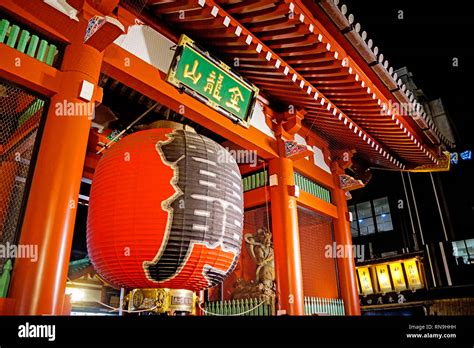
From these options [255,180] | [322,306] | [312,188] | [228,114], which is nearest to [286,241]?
[255,180]

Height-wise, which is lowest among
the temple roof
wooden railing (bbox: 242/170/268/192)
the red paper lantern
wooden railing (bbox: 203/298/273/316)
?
wooden railing (bbox: 203/298/273/316)

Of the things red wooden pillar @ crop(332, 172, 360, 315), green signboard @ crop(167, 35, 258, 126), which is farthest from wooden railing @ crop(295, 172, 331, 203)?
green signboard @ crop(167, 35, 258, 126)

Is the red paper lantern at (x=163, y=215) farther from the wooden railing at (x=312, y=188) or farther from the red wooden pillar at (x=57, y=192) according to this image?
the wooden railing at (x=312, y=188)

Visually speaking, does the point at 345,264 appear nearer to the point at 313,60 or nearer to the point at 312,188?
the point at 312,188

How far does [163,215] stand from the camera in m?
2.17

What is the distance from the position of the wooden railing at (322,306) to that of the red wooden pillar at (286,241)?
48 centimetres

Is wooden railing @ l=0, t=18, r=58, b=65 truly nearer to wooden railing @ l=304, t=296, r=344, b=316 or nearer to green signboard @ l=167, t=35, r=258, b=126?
green signboard @ l=167, t=35, r=258, b=126

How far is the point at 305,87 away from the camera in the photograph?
5125mm

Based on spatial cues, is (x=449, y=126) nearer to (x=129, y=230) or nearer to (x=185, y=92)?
(x=185, y=92)

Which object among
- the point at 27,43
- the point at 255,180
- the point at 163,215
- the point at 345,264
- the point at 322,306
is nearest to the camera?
the point at 163,215

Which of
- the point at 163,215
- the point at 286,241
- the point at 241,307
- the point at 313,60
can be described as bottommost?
the point at 241,307

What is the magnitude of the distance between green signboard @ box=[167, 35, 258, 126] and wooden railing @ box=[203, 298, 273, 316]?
2.88 meters

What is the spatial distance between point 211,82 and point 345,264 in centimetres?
454

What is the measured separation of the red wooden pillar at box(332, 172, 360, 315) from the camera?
6.62 meters
